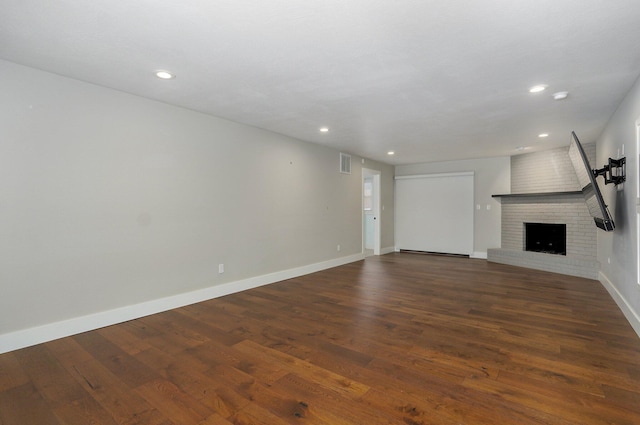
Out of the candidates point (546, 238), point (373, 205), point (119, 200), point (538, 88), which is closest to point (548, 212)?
point (546, 238)

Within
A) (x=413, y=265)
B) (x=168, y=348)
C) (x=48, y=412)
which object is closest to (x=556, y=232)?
(x=413, y=265)

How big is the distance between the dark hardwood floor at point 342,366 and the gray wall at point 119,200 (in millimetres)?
441

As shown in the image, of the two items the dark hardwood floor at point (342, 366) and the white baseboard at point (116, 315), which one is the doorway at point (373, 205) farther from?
the dark hardwood floor at point (342, 366)

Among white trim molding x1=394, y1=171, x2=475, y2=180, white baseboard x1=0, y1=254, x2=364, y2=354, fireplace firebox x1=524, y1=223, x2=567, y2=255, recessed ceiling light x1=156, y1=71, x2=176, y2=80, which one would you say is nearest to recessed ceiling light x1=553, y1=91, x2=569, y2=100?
recessed ceiling light x1=156, y1=71, x2=176, y2=80

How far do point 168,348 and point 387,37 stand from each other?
9.90ft

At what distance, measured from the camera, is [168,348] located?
2.76 m

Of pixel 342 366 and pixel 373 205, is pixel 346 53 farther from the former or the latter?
pixel 373 205

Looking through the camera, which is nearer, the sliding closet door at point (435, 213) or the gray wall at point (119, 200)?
the gray wall at point (119, 200)

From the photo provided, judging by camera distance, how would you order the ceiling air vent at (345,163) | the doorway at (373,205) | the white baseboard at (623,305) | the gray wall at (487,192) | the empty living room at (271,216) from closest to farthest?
the empty living room at (271,216) < the white baseboard at (623,305) < the ceiling air vent at (345,163) < the gray wall at (487,192) < the doorway at (373,205)

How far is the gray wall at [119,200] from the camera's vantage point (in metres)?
2.78

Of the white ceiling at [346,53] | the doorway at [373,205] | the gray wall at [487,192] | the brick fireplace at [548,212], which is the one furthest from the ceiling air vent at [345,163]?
the brick fireplace at [548,212]

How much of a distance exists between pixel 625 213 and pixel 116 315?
558 centimetres

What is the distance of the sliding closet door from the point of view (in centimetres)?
792

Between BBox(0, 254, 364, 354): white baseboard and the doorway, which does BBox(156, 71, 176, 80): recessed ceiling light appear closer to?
BBox(0, 254, 364, 354): white baseboard
